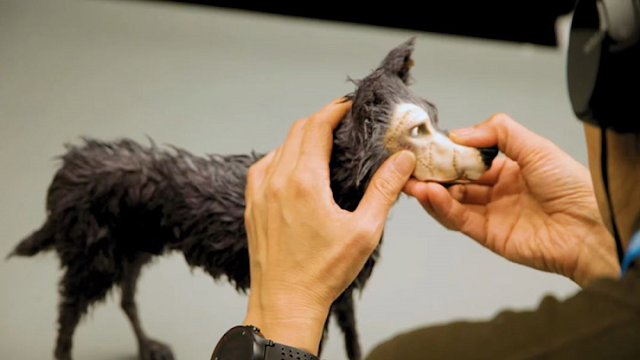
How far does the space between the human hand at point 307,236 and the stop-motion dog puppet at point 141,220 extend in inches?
2.7

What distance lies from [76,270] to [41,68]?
565 millimetres

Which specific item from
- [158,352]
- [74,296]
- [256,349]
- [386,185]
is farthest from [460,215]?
[74,296]

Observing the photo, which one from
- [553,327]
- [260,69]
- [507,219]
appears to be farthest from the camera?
[260,69]

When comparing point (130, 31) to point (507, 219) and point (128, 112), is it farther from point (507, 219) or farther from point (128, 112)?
point (507, 219)

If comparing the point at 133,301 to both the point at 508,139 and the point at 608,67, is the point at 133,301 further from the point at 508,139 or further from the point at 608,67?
the point at 608,67

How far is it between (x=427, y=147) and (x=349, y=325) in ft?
1.08

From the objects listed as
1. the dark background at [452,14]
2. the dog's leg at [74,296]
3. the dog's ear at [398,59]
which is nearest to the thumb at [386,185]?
the dog's ear at [398,59]

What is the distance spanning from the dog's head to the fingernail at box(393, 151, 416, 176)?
14mm

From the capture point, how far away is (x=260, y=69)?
59.5 inches

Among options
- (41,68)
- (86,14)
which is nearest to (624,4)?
(41,68)

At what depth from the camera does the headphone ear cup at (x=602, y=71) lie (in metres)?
0.51

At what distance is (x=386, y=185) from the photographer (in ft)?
2.72

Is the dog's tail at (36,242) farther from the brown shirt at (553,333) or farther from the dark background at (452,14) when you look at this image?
the dark background at (452,14)

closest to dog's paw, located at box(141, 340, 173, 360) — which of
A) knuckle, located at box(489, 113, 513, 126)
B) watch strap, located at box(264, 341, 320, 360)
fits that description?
watch strap, located at box(264, 341, 320, 360)
